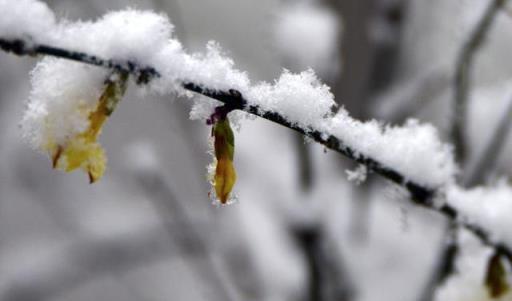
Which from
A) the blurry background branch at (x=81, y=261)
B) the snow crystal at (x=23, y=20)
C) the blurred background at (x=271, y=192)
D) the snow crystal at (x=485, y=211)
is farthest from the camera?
the blurry background branch at (x=81, y=261)

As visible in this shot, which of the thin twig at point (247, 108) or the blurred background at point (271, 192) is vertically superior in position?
the blurred background at point (271, 192)

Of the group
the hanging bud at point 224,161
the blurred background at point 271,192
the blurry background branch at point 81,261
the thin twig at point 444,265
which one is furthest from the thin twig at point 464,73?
the blurry background branch at point 81,261

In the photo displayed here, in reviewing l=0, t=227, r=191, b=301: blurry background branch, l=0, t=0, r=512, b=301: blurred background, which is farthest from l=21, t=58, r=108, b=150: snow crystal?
l=0, t=227, r=191, b=301: blurry background branch

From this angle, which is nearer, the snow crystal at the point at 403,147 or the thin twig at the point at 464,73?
the snow crystal at the point at 403,147

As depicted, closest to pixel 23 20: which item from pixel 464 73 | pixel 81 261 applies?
pixel 464 73

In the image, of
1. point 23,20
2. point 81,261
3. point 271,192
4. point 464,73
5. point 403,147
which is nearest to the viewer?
point 23,20

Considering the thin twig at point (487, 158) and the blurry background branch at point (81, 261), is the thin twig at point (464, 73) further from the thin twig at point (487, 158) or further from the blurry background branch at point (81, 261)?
the blurry background branch at point (81, 261)

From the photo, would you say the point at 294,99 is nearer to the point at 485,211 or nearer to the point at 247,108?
the point at 247,108

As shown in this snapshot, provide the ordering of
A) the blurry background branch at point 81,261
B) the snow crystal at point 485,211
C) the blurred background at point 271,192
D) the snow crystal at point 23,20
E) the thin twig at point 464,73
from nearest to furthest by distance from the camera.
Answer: the snow crystal at point 23,20 < the snow crystal at point 485,211 < the thin twig at point 464,73 < the blurred background at point 271,192 < the blurry background branch at point 81,261
